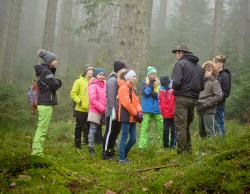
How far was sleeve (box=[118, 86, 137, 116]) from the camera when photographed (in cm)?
841

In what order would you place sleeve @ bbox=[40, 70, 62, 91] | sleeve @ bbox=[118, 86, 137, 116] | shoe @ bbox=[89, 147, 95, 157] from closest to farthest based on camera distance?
sleeve @ bbox=[40, 70, 62, 91] → sleeve @ bbox=[118, 86, 137, 116] → shoe @ bbox=[89, 147, 95, 157]

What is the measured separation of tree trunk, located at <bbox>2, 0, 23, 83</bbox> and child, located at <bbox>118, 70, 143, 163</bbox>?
17484mm

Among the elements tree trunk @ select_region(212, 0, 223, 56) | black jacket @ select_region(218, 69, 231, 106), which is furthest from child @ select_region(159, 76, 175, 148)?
tree trunk @ select_region(212, 0, 223, 56)

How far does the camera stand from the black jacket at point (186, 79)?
7.99m

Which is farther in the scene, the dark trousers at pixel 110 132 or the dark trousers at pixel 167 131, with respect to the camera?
the dark trousers at pixel 167 131

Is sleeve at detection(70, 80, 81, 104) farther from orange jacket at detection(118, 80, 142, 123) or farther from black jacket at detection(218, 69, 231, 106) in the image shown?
black jacket at detection(218, 69, 231, 106)

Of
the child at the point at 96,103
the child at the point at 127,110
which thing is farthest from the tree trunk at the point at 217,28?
the child at the point at 127,110

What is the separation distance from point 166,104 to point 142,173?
3.02 metres

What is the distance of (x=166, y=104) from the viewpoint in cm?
969

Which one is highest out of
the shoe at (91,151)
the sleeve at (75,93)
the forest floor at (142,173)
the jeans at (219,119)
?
the sleeve at (75,93)

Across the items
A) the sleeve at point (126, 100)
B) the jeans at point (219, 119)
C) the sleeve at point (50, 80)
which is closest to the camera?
the sleeve at point (50, 80)

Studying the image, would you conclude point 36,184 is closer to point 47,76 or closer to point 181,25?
point 47,76

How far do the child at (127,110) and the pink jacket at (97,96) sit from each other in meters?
0.93

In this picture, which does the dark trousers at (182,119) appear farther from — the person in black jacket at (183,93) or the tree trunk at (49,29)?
the tree trunk at (49,29)
